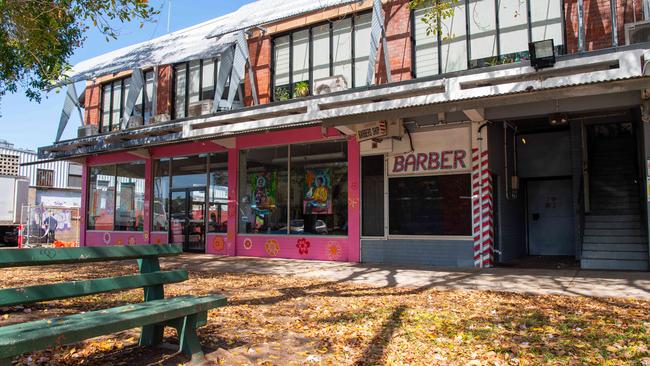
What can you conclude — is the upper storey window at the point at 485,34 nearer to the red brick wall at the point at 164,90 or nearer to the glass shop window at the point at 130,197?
the red brick wall at the point at 164,90

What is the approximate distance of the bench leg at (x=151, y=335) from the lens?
4.38 m

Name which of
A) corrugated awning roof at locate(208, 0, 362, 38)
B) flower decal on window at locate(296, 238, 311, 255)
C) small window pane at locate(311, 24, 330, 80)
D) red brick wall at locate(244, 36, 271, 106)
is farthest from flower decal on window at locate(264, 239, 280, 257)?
corrugated awning roof at locate(208, 0, 362, 38)

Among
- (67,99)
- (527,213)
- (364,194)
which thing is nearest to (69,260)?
(364,194)

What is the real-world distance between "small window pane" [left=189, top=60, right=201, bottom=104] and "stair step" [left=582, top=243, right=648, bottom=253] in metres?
12.8

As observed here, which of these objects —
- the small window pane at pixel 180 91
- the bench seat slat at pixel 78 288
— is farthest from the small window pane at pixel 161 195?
the bench seat slat at pixel 78 288

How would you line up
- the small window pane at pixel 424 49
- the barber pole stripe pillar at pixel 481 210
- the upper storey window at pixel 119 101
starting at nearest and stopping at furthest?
the barber pole stripe pillar at pixel 481 210, the small window pane at pixel 424 49, the upper storey window at pixel 119 101

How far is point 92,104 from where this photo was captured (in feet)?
69.2

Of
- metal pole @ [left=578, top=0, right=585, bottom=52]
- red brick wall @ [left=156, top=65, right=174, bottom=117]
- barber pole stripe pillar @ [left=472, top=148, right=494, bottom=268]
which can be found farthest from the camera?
red brick wall @ [left=156, top=65, right=174, bottom=117]

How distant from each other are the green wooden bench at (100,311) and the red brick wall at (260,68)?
36.8 feet

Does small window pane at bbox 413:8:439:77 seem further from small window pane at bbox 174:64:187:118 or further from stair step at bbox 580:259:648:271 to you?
small window pane at bbox 174:64:187:118

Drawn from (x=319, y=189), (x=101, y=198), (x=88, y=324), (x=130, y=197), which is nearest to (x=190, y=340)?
(x=88, y=324)

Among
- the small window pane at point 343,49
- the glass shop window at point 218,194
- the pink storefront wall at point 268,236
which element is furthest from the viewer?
the glass shop window at point 218,194

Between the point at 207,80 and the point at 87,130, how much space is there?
5.94 metres

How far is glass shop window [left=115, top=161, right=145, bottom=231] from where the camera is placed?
18.4 meters
